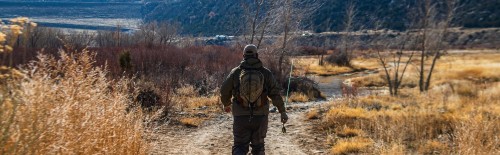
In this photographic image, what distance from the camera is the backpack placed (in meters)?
6.30

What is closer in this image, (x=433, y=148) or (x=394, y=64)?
(x=433, y=148)

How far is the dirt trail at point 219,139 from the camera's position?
30.7 ft

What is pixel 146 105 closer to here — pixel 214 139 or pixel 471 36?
pixel 214 139

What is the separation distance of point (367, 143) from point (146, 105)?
20.5 ft

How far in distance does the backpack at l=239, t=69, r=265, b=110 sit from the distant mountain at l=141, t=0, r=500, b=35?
82.9m

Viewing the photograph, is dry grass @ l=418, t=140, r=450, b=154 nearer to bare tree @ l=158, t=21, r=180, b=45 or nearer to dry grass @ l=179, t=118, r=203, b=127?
dry grass @ l=179, t=118, r=203, b=127

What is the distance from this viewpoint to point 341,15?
104 m

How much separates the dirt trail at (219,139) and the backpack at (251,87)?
2165 mm

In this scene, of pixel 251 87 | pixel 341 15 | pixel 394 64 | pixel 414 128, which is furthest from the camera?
pixel 341 15

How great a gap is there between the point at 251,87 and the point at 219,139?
4.34 meters

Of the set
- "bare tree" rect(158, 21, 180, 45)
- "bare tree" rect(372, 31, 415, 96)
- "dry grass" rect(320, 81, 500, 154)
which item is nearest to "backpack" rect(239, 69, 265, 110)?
"dry grass" rect(320, 81, 500, 154)

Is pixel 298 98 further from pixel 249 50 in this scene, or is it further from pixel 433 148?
pixel 249 50

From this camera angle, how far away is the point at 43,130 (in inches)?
148

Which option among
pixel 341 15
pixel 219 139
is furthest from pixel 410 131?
pixel 341 15
